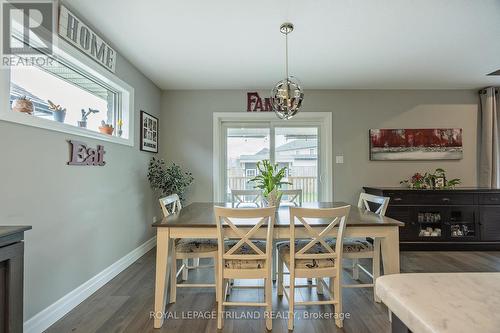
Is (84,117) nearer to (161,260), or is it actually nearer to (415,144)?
(161,260)

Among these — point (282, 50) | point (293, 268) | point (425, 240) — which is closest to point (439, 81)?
point (425, 240)

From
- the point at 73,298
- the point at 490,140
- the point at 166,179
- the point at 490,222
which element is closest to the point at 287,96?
the point at 166,179

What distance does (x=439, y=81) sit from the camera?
156 inches

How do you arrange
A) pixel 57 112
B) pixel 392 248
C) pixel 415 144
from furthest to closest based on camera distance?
pixel 415 144 < pixel 57 112 < pixel 392 248

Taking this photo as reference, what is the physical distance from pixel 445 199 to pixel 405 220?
63cm

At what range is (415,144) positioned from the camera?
427cm

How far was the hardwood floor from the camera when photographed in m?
1.95

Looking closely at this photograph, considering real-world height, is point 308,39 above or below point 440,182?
above

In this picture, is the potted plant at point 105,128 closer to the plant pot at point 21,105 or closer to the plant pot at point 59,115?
the plant pot at point 59,115

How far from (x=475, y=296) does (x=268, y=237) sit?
4.61 feet

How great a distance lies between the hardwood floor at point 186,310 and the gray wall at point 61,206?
0.25 m

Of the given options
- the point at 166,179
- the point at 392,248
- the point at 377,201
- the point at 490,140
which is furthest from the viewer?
the point at 490,140

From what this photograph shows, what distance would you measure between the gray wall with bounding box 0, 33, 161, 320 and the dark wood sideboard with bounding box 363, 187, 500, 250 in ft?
11.5

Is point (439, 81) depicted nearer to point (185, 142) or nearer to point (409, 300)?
point (185, 142)
